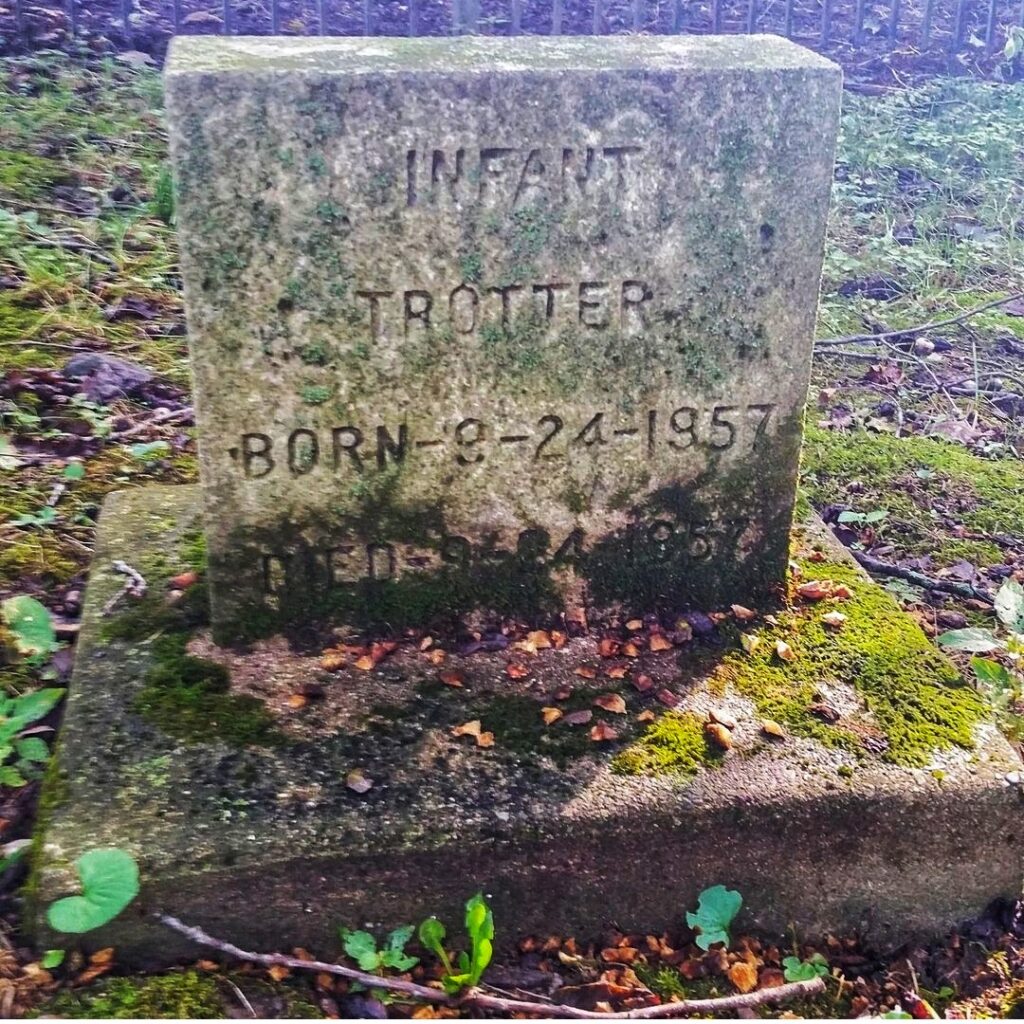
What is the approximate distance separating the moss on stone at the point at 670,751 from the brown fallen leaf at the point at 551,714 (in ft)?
0.50

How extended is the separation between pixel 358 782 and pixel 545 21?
713 centimetres

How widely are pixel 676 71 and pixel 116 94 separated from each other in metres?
4.98

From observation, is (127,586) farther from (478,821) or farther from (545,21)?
(545,21)

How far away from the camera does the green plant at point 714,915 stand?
2023mm

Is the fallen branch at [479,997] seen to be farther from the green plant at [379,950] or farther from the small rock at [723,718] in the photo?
the small rock at [723,718]

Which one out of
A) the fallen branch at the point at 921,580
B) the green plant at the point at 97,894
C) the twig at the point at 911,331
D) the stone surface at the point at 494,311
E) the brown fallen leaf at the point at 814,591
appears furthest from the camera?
the twig at the point at 911,331

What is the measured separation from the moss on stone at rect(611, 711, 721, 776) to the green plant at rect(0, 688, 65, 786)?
3.68ft

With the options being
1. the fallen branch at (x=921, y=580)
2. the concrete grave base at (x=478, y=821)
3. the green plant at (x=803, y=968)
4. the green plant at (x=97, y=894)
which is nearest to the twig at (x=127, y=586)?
the concrete grave base at (x=478, y=821)

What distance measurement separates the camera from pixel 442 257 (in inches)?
83.7

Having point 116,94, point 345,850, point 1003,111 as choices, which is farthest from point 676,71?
point 1003,111

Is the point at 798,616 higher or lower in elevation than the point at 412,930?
higher

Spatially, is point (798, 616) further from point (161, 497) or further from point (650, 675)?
point (161, 497)

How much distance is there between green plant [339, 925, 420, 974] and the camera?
192 cm

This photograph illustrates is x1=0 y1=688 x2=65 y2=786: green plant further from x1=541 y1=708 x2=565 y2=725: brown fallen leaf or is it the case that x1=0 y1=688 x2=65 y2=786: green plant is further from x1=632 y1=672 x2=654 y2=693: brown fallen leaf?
x1=632 y1=672 x2=654 y2=693: brown fallen leaf
